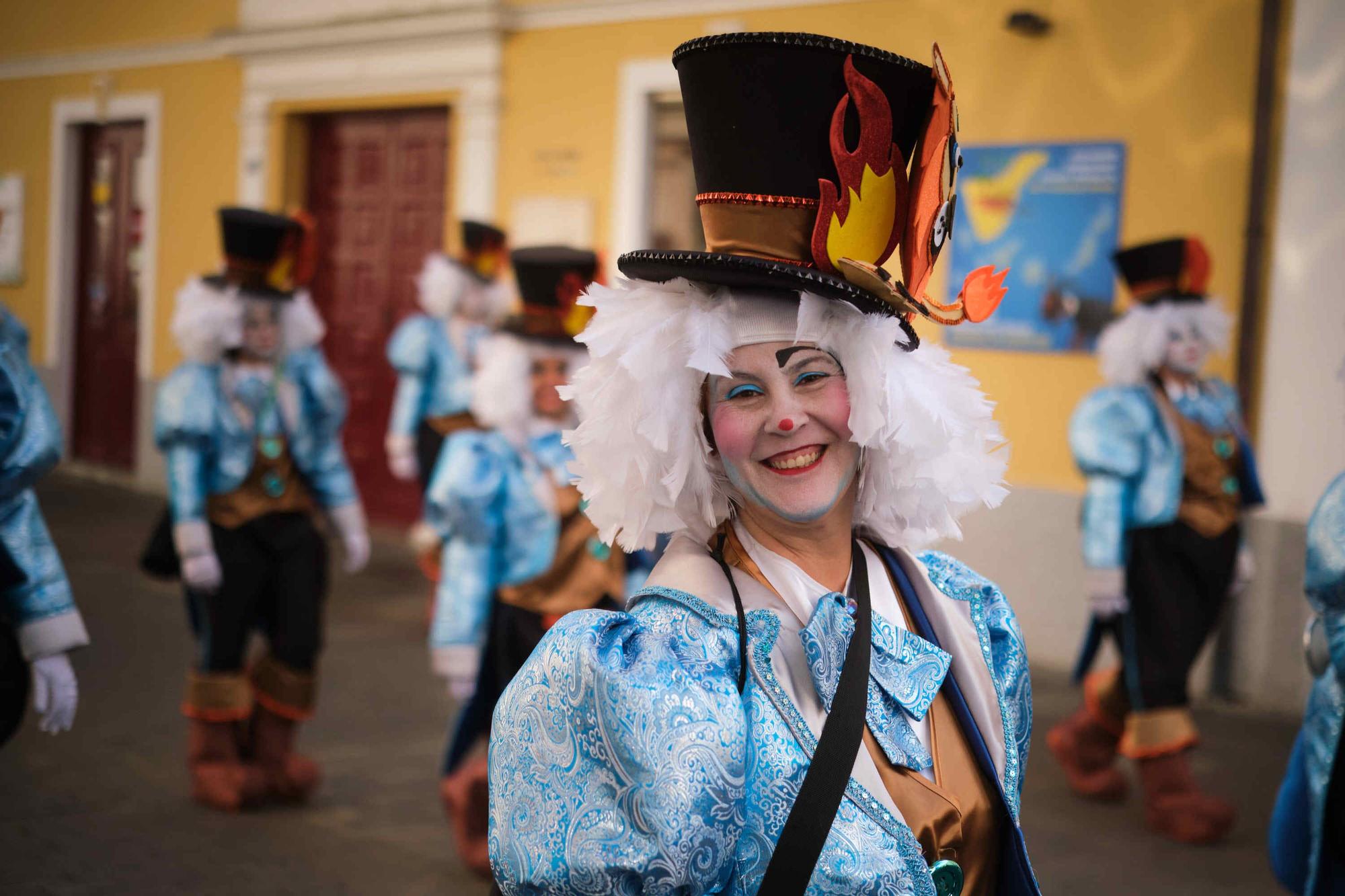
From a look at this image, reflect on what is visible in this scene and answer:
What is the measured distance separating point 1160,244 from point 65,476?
36.5 feet

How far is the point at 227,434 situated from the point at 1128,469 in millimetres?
3340

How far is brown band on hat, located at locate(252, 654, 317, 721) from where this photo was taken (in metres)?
4.96

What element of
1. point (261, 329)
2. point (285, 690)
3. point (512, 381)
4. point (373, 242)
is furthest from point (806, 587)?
point (373, 242)

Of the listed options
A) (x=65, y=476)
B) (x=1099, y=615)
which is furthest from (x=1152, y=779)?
(x=65, y=476)

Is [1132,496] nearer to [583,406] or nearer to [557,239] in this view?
[583,406]

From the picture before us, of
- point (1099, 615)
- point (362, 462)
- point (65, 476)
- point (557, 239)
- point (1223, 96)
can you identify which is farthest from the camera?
point (65, 476)

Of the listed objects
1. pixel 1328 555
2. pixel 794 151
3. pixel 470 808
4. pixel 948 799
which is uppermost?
pixel 794 151

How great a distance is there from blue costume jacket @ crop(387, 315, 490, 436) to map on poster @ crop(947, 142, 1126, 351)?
2910 millimetres

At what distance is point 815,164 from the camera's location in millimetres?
1845

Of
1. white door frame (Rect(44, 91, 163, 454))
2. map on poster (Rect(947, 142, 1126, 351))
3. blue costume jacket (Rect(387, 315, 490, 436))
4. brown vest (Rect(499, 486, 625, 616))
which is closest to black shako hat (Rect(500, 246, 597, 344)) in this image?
brown vest (Rect(499, 486, 625, 616))

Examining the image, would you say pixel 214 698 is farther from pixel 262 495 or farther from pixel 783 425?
pixel 783 425

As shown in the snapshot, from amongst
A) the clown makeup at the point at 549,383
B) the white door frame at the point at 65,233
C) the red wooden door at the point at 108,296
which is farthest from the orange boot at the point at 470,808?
the white door frame at the point at 65,233

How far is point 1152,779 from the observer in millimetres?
5074

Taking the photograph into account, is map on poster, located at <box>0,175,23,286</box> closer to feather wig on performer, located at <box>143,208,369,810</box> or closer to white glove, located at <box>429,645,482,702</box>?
feather wig on performer, located at <box>143,208,369,810</box>
